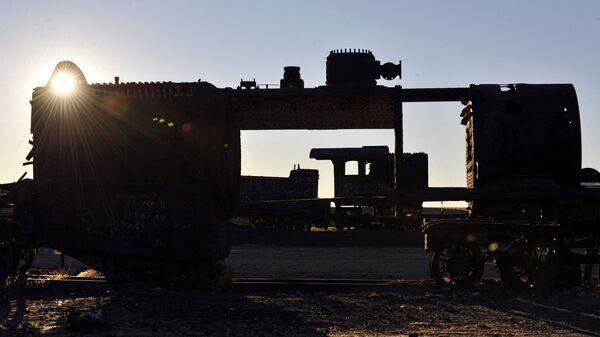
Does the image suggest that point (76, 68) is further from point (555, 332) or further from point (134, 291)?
point (555, 332)

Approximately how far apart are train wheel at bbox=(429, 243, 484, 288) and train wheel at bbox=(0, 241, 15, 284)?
26.4ft

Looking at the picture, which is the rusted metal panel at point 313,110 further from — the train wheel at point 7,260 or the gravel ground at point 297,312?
the train wheel at point 7,260

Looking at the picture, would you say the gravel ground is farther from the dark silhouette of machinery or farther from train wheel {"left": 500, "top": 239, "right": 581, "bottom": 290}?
the dark silhouette of machinery

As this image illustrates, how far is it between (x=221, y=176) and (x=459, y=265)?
179 inches

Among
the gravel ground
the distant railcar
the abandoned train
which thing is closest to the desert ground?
the gravel ground

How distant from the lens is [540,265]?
1280 cm

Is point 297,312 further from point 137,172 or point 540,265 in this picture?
point 540,265

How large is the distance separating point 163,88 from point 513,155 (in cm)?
641

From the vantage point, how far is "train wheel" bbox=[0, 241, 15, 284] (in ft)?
47.0

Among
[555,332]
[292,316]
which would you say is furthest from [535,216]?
[292,316]

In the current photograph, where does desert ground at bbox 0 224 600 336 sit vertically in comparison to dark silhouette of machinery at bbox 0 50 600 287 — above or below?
below

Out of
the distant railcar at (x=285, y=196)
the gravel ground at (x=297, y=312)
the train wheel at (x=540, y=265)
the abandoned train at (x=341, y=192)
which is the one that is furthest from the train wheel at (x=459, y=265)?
the distant railcar at (x=285, y=196)

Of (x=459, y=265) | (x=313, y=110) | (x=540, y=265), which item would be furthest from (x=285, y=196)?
(x=540, y=265)

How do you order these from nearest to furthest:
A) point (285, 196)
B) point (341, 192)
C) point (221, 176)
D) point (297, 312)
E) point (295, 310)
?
point (297, 312), point (295, 310), point (221, 176), point (341, 192), point (285, 196)
